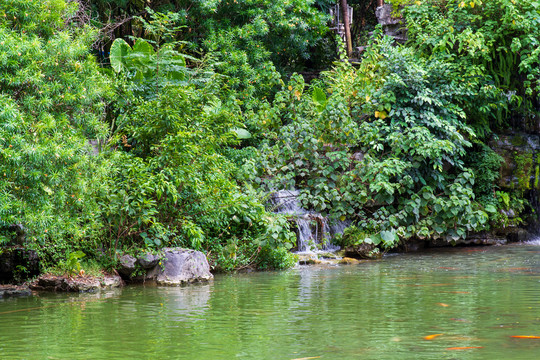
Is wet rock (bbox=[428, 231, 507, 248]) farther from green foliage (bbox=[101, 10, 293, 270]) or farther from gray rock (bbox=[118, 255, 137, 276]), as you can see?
gray rock (bbox=[118, 255, 137, 276])

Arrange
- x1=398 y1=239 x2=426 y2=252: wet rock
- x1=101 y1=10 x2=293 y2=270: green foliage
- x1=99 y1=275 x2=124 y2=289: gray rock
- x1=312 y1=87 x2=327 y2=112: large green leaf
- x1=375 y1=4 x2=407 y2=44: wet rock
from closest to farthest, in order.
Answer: x1=99 y1=275 x2=124 y2=289: gray rock
x1=101 y1=10 x2=293 y2=270: green foliage
x1=398 y1=239 x2=426 y2=252: wet rock
x1=312 y1=87 x2=327 y2=112: large green leaf
x1=375 y1=4 x2=407 y2=44: wet rock

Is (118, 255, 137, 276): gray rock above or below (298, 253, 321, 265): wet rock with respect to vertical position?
above

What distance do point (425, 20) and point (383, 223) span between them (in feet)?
19.4

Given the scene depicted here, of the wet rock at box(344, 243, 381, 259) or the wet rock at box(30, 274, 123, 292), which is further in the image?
the wet rock at box(344, 243, 381, 259)

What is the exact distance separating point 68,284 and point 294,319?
14.0ft

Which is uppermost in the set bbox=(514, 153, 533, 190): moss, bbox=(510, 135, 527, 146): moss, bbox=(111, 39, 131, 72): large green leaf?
bbox=(111, 39, 131, 72): large green leaf

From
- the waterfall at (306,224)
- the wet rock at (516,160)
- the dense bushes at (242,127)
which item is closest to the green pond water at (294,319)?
the dense bushes at (242,127)

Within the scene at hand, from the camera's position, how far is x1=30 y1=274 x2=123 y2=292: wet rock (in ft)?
29.4

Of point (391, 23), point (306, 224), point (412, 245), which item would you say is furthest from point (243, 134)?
point (391, 23)

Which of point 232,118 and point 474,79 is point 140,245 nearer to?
point 232,118

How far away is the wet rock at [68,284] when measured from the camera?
8961 mm

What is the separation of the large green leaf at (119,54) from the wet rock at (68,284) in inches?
252

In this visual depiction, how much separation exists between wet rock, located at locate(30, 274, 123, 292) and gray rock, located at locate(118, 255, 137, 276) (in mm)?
485

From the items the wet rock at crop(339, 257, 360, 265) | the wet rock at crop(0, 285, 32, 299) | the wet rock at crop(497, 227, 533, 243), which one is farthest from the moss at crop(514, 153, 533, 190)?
the wet rock at crop(0, 285, 32, 299)
